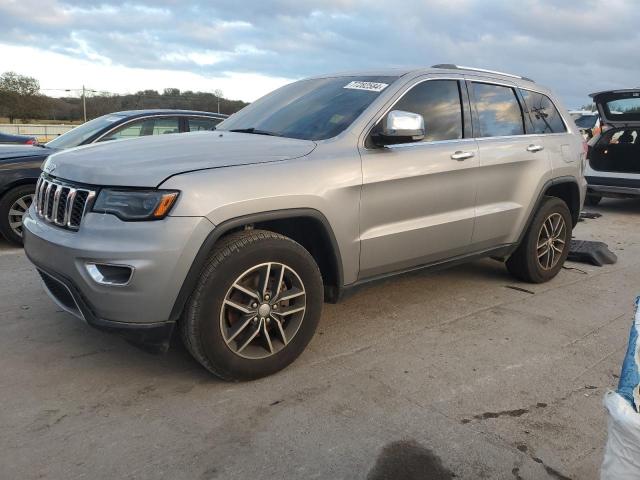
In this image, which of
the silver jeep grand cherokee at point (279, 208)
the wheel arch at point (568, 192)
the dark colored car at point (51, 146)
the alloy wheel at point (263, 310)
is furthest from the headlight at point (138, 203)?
the dark colored car at point (51, 146)

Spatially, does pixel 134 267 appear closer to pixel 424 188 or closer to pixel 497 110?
pixel 424 188

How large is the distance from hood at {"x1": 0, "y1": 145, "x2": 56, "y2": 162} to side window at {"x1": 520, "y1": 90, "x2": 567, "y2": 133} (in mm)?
4962

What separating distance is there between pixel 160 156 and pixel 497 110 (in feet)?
9.50

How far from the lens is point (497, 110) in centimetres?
479

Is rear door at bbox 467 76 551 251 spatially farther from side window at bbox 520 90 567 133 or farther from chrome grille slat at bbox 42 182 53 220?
chrome grille slat at bbox 42 182 53 220

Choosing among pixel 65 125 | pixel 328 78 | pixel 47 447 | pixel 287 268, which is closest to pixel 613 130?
pixel 328 78

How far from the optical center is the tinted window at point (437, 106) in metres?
4.09

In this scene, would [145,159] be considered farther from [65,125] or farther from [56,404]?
[65,125]

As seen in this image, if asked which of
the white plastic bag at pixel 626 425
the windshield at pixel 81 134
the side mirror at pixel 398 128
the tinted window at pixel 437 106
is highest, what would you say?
the tinted window at pixel 437 106

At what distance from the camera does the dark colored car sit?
242 inches

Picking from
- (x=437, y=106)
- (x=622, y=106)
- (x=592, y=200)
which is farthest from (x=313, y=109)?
(x=592, y=200)

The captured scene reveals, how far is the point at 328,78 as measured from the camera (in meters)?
4.48

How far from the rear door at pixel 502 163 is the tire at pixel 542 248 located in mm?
252

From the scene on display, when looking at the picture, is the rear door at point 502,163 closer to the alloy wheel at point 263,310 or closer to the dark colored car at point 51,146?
the alloy wheel at point 263,310
